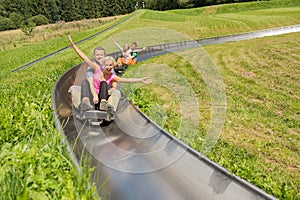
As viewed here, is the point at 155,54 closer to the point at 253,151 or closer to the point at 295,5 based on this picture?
the point at 253,151

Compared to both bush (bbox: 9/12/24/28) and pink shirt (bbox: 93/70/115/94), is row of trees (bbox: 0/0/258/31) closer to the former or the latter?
bush (bbox: 9/12/24/28)

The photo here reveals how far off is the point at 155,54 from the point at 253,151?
45.0 ft

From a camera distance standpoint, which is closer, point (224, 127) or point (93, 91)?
point (93, 91)

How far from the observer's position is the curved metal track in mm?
3723

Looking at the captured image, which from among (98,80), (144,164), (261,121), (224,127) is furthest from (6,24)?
(144,164)

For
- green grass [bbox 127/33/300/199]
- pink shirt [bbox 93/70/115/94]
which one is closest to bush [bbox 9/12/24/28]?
green grass [bbox 127/33/300/199]

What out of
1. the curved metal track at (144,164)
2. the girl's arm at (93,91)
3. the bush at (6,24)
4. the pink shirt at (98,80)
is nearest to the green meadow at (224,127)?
the curved metal track at (144,164)

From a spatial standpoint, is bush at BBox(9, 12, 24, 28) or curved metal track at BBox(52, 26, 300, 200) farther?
bush at BBox(9, 12, 24, 28)

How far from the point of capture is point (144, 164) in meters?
4.50

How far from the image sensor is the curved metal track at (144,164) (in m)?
3.72

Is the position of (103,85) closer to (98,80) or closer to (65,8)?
(98,80)

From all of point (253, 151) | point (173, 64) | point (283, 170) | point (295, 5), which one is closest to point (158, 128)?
point (253, 151)

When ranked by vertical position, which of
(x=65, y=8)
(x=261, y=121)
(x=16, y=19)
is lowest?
(x=65, y=8)

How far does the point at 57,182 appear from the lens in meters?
2.71
